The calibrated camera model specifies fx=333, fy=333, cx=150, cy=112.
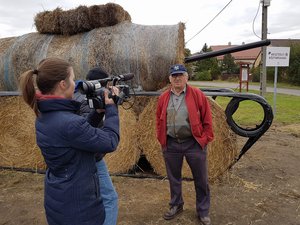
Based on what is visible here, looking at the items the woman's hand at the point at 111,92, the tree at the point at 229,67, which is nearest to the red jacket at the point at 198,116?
the woman's hand at the point at 111,92

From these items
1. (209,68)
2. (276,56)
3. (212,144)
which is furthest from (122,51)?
(209,68)

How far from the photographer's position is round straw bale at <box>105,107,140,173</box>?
5227 mm

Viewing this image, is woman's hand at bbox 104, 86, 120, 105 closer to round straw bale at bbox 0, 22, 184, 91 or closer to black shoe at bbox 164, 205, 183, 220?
black shoe at bbox 164, 205, 183, 220

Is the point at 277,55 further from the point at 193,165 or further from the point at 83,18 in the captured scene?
the point at 193,165

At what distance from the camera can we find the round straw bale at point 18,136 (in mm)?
5770

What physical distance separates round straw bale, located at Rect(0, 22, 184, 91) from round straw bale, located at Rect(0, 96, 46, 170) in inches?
27.2

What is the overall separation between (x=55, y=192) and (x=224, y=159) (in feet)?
10.9

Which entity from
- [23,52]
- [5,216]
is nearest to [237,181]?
[5,216]

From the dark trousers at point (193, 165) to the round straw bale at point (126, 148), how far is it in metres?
1.34

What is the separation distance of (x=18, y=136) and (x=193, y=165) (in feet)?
11.3

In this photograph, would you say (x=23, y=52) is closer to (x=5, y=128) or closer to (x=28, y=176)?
(x=5, y=128)

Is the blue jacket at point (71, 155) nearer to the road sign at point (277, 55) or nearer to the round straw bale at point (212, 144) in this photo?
the round straw bale at point (212, 144)

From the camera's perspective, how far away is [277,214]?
4.14 m

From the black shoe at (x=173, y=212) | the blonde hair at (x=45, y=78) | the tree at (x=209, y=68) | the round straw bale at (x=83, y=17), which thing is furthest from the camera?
the tree at (x=209, y=68)
